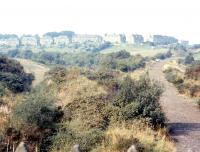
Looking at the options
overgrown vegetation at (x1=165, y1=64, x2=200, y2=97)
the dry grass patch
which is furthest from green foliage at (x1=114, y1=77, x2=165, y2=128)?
overgrown vegetation at (x1=165, y1=64, x2=200, y2=97)

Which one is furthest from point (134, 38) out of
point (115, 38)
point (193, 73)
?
point (193, 73)

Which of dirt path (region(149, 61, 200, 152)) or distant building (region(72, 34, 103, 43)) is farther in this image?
distant building (region(72, 34, 103, 43))

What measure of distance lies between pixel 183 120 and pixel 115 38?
556 ft

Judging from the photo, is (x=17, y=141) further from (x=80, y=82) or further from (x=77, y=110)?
(x=80, y=82)

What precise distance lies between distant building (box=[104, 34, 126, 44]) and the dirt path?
5945 inches

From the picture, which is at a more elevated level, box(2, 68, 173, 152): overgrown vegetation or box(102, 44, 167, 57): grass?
box(2, 68, 173, 152): overgrown vegetation

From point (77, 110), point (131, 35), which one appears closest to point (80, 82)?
point (77, 110)

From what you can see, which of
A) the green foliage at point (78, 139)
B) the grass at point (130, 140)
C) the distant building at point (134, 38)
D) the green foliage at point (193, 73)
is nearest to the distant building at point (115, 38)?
the distant building at point (134, 38)

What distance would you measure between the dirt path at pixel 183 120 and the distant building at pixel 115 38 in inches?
5945

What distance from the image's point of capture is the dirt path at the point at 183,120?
1811 cm

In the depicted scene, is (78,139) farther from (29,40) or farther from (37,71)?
(29,40)

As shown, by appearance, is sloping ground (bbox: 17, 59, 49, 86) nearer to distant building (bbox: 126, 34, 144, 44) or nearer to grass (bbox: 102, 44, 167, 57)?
grass (bbox: 102, 44, 167, 57)

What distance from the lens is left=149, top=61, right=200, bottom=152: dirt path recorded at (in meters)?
18.1

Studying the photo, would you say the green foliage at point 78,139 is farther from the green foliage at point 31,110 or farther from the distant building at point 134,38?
the distant building at point 134,38
